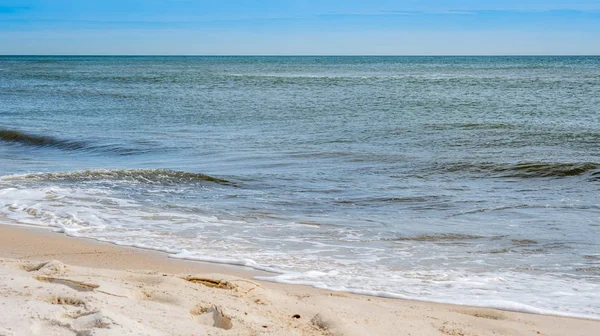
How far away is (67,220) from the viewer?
312 inches

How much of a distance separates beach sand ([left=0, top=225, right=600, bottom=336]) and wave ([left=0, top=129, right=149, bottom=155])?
32.5ft

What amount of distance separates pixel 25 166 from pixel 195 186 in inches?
169

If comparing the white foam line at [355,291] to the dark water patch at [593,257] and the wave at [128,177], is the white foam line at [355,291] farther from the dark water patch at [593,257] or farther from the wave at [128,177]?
the wave at [128,177]

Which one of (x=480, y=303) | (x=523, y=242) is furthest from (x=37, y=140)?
→ (x=480, y=303)

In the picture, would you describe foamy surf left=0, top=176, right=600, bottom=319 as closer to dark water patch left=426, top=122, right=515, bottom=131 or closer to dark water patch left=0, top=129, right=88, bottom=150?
dark water patch left=0, top=129, right=88, bottom=150

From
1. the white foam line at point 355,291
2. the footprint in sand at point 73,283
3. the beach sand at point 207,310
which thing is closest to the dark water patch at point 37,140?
the white foam line at point 355,291

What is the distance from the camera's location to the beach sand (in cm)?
354

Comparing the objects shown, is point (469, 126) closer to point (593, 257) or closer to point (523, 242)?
point (523, 242)

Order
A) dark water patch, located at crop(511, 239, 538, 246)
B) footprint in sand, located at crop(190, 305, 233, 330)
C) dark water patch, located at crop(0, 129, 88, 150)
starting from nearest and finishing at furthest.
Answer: footprint in sand, located at crop(190, 305, 233, 330)
dark water patch, located at crop(511, 239, 538, 246)
dark water patch, located at crop(0, 129, 88, 150)

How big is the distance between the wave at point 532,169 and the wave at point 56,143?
6799 millimetres

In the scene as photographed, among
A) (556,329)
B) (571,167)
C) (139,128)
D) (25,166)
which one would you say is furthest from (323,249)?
(139,128)

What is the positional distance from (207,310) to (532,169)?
8.65m

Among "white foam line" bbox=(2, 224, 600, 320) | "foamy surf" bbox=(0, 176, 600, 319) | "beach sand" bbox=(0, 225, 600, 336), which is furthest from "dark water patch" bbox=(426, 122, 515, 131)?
"beach sand" bbox=(0, 225, 600, 336)

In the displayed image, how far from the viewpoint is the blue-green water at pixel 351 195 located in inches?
235
